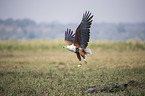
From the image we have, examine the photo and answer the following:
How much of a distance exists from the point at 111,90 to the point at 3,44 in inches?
797

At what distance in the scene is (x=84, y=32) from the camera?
436 centimetres

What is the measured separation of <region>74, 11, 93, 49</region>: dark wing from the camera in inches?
171

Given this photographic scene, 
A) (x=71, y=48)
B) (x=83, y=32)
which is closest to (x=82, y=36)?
(x=83, y=32)

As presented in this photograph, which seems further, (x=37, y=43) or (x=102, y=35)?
(x=102, y=35)

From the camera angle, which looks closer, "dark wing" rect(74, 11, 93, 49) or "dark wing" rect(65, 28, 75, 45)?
"dark wing" rect(74, 11, 93, 49)

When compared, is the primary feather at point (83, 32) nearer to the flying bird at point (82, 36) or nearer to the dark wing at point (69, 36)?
the flying bird at point (82, 36)

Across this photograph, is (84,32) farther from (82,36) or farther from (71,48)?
(71,48)

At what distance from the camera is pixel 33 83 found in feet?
22.7

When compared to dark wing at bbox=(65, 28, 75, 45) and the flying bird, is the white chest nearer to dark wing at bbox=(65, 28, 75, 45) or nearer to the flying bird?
the flying bird

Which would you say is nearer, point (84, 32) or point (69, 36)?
point (84, 32)

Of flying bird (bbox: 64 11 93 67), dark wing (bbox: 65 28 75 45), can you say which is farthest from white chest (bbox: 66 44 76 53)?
dark wing (bbox: 65 28 75 45)

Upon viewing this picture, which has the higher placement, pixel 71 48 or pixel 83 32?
pixel 83 32

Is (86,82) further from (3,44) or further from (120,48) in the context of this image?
(3,44)

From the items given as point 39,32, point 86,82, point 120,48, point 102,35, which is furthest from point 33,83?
point 39,32
